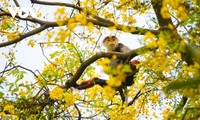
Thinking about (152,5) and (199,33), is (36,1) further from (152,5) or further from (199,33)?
(199,33)

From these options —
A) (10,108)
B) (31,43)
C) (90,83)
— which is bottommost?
(10,108)

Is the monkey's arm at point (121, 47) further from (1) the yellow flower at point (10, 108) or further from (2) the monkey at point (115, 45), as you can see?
(1) the yellow flower at point (10, 108)

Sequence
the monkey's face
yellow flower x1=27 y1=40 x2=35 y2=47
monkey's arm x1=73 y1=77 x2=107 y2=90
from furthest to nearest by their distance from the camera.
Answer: the monkey's face → yellow flower x1=27 y1=40 x2=35 y2=47 → monkey's arm x1=73 y1=77 x2=107 y2=90

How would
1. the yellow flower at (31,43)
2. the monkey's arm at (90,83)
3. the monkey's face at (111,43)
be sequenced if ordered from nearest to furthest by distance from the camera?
1. the monkey's arm at (90,83)
2. the yellow flower at (31,43)
3. the monkey's face at (111,43)

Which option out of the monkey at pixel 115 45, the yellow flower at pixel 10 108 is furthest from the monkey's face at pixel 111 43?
the yellow flower at pixel 10 108

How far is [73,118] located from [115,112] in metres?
0.63

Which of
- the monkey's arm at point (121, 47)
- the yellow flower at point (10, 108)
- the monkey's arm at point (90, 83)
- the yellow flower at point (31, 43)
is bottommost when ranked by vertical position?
the yellow flower at point (10, 108)

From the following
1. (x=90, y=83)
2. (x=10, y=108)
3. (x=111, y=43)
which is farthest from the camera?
(x=111, y=43)

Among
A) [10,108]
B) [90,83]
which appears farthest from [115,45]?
[10,108]

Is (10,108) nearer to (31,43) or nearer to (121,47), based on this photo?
(31,43)

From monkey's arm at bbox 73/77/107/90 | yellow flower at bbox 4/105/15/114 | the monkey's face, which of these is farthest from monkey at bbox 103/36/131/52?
yellow flower at bbox 4/105/15/114

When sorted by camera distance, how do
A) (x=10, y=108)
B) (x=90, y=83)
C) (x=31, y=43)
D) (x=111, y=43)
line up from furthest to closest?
(x=111, y=43) → (x=31, y=43) → (x=90, y=83) → (x=10, y=108)

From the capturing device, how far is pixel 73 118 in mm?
4945

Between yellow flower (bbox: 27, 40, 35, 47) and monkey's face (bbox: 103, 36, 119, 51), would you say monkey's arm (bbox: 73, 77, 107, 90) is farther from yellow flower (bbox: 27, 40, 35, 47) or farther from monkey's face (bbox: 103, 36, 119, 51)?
yellow flower (bbox: 27, 40, 35, 47)
